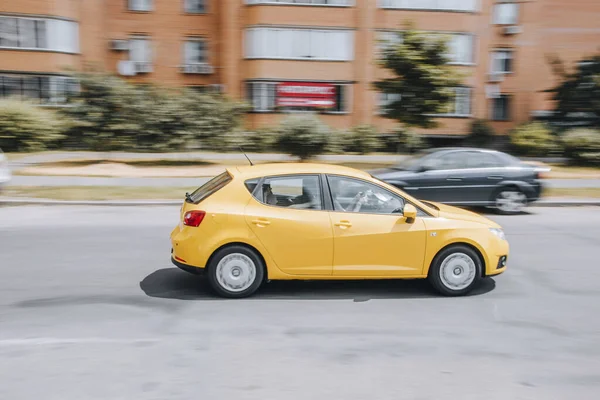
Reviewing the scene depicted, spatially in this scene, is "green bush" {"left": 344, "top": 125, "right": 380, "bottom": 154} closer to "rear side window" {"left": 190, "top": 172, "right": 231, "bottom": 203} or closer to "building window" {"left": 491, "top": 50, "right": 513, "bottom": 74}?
"building window" {"left": 491, "top": 50, "right": 513, "bottom": 74}

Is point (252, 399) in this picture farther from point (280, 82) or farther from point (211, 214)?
point (280, 82)

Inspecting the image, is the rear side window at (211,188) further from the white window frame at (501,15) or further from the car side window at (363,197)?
the white window frame at (501,15)

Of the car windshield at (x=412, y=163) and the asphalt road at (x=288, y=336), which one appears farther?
the car windshield at (x=412, y=163)

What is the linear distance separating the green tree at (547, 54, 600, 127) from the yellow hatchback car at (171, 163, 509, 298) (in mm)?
23731

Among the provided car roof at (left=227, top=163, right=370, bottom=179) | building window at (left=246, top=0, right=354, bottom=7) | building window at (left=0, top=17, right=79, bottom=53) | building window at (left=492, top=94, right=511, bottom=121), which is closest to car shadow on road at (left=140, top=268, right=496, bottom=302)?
car roof at (left=227, top=163, right=370, bottom=179)

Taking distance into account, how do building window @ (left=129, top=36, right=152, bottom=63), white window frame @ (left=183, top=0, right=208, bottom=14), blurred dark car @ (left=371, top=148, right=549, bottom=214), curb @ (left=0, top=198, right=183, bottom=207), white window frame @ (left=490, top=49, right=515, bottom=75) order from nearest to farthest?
blurred dark car @ (left=371, top=148, right=549, bottom=214) → curb @ (left=0, top=198, right=183, bottom=207) → white window frame @ (left=490, top=49, right=515, bottom=75) → building window @ (left=129, top=36, right=152, bottom=63) → white window frame @ (left=183, top=0, right=208, bottom=14)

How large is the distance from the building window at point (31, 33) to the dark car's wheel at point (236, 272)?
25.8m

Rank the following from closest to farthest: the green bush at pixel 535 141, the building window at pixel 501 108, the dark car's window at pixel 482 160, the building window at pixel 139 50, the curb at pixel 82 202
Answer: the dark car's window at pixel 482 160
the curb at pixel 82 202
the green bush at pixel 535 141
the building window at pixel 501 108
the building window at pixel 139 50

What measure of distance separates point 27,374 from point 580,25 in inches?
1348

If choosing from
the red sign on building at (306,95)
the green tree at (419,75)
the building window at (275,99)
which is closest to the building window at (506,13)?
the building window at (275,99)

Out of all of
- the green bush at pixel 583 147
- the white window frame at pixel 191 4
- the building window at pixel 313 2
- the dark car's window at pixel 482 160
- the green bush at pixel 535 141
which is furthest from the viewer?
the white window frame at pixel 191 4

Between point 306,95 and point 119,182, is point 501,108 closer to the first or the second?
point 306,95

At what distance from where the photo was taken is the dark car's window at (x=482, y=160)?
42.8 feet

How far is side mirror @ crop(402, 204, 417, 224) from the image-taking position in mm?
6457
